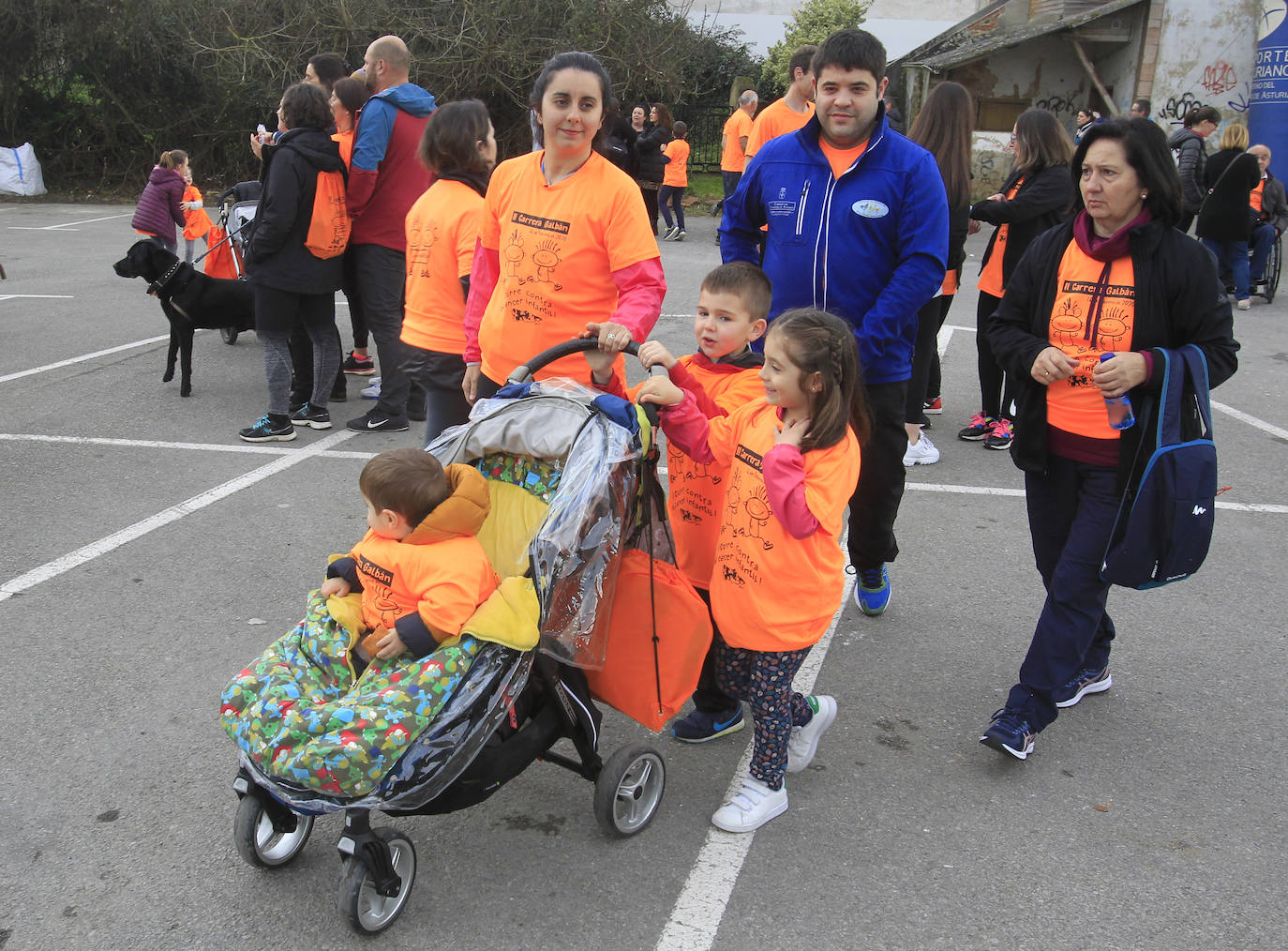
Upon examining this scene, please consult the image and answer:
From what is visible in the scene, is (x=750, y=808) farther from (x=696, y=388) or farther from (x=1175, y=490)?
(x=1175, y=490)

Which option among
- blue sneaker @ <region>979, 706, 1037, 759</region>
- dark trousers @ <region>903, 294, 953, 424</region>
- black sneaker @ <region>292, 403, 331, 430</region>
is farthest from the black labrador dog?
blue sneaker @ <region>979, 706, 1037, 759</region>

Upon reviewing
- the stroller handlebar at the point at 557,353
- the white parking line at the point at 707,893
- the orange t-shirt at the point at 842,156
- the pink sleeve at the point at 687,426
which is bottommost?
the white parking line at the point at 707,893

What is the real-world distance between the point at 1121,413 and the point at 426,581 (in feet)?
6.63

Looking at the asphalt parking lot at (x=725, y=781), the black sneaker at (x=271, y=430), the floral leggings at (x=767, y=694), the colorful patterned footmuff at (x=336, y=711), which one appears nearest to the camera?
the colorful patterned footmuff at (x=336, y=711)

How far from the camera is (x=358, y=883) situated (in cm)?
245

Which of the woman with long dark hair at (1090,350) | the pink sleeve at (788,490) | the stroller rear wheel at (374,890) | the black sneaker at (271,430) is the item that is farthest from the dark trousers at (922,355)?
the stroller rear wheel at (374,890)

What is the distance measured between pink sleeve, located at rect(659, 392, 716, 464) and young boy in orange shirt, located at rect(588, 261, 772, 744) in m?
0.12

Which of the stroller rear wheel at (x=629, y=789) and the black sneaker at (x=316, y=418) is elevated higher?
the black sneaker at (x=316, y=418)

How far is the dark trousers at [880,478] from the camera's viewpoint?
3.76 meters

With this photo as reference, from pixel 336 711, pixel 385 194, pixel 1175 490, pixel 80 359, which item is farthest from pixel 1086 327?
pixel 80 359

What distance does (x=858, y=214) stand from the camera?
3.51 metres

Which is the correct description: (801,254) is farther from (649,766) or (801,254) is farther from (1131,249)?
(649,766)

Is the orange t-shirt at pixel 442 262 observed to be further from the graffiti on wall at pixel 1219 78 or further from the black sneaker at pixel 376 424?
the graffiti on wall at pixel 1219 78

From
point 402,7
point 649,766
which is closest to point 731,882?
point 649,766
